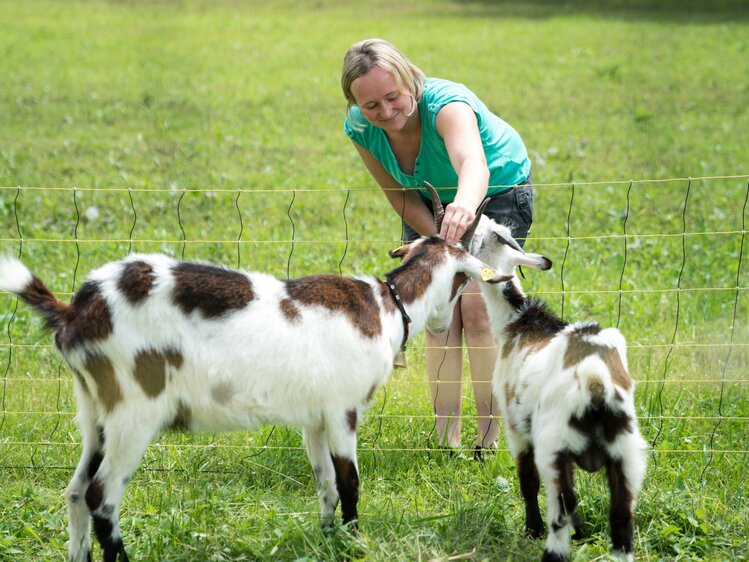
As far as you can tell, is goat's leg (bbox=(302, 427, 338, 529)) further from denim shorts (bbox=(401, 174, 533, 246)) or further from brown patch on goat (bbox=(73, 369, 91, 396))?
denim shorts (bbox=(401, 174, 533, 246))

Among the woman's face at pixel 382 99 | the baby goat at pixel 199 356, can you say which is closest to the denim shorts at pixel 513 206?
the woman's face at pixel 382 99

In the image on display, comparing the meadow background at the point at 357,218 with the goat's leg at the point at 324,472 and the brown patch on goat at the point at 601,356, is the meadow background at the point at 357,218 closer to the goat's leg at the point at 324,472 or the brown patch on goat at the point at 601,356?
the goat's leg at the point at 324,472

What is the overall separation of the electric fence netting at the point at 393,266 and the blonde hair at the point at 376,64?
0.52 meters

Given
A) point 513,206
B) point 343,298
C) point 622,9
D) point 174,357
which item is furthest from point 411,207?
point 622,9

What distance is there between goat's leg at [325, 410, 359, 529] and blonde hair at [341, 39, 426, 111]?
158 cm

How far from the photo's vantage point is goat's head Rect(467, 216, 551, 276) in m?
4.50

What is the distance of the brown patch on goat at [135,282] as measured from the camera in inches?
139

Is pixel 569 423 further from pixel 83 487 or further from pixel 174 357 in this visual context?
pixel 83 487

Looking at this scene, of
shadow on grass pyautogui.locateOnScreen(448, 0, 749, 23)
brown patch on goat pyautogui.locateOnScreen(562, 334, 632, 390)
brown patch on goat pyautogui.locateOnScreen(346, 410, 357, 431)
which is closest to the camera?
brown patch on goat pyautogui.locateOnScreen(562, 334, 632, 390)

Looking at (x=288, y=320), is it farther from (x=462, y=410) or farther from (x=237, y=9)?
(x=237, y=9)

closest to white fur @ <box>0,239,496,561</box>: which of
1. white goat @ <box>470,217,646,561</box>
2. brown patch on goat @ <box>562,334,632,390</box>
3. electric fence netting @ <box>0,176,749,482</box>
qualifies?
white goat @ <box>470,217,646,561</box>

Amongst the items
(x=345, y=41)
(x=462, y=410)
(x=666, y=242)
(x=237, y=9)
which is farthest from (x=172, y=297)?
(x=237, y=9)

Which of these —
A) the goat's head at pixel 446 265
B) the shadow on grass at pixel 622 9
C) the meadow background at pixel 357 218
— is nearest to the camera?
the goat's head at pixel 446 265

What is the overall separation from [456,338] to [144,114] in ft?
27.4
